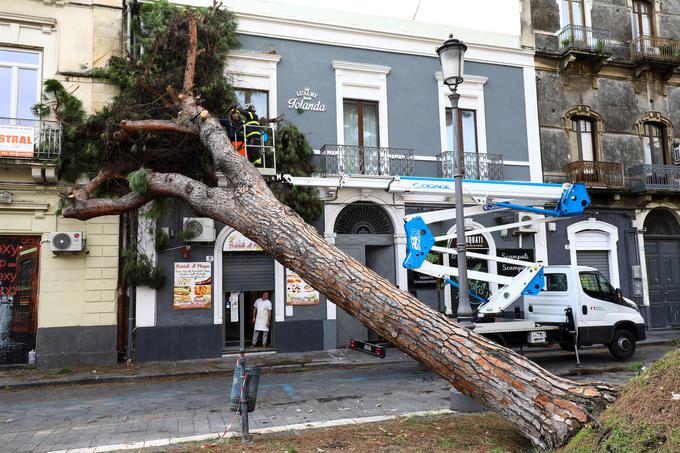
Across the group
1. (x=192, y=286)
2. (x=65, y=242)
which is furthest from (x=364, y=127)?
(x=65, y=242)

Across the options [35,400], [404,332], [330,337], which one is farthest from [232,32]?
[404,332]

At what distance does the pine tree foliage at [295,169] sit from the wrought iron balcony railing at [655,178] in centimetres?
1104

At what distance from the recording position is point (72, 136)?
39.9ft

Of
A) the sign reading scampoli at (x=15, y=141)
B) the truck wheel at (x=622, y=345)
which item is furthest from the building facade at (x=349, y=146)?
the truck wheel at (x=622, y=345)

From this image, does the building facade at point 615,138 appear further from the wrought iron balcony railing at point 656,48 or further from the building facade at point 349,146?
the building facade at point 349,146

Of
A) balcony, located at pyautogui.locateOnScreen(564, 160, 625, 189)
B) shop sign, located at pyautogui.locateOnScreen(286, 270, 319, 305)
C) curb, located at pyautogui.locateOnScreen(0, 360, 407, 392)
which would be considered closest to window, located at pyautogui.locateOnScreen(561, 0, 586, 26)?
balcony, located at pyautogui.locateOnScreen(564, 160, 625, 189)

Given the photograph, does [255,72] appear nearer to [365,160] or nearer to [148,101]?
[148,101]

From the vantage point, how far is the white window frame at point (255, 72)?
548 inches

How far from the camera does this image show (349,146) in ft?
47.3

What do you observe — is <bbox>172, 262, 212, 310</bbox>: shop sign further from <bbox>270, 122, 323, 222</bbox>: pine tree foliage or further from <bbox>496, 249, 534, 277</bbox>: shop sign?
<bbox>496, 249, 534, 277</bbox>: shop sign

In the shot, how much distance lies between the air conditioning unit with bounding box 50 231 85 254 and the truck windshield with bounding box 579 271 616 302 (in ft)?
38.0

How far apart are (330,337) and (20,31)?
36.0 feet

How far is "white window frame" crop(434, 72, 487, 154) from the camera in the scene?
1591 centimetres

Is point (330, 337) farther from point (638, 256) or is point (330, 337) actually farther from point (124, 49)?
point (638, 256)
